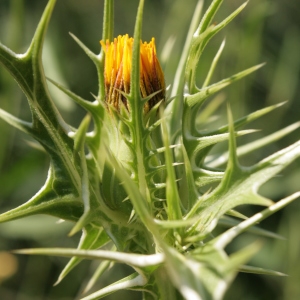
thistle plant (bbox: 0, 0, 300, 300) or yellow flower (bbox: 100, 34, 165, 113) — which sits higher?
yellow flower (bbox: 100, 34, 165, 113)

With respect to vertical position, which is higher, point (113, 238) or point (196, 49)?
point (196, 49)

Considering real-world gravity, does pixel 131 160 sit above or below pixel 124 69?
below

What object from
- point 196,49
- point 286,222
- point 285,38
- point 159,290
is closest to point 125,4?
point 285,38

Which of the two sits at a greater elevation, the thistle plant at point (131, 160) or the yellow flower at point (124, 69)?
the yellow flower at point (124, 69)

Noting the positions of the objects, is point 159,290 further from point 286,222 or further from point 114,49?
point 286,222

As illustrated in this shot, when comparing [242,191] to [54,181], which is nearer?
[242,191]

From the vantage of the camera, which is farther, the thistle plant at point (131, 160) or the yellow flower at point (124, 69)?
the yellow flower at point (124, 69)

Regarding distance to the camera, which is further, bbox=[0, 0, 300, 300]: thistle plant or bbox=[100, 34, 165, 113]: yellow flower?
bbox=[100, 34, 165, 113]: yellow flower

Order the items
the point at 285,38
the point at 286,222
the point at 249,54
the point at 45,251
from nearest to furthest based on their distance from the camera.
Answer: the point at 45,251 → the point at 249,54 → the point at 286,222 → the point at 285,38
